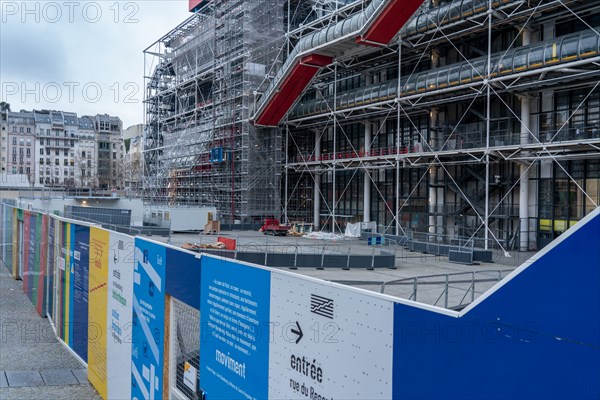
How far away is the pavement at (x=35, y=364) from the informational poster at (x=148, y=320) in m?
2.56

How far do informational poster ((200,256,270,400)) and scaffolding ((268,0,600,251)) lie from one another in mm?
20890

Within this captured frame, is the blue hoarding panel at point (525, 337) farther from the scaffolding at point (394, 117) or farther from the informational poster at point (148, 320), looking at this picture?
the scaffolding at point (394, 117)

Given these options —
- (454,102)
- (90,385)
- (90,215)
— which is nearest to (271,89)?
(454,102)

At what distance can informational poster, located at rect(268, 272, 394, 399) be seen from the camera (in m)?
Result: 3.59

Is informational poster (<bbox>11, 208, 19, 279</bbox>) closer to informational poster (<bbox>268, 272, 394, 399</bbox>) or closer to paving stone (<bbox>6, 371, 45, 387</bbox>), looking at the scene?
paving stone (<bbox>6, 371, 45, 387</bbox>)

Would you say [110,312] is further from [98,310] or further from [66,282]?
[66,282]

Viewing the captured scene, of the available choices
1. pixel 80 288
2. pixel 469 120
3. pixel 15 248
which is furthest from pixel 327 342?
pixel 469 120

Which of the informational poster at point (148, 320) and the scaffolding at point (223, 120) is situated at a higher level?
the scaffolding at point (223, 120)

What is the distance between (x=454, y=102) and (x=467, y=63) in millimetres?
3640

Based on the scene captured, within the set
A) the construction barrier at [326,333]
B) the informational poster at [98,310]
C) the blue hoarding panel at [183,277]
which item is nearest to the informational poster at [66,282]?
the informational poster at [98,310]

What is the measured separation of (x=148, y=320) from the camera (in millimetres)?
7133

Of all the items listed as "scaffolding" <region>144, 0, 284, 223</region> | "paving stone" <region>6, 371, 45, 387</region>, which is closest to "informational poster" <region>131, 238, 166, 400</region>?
"paving stone" <region>6, 371, 45, 387</region>

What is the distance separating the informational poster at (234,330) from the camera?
186 inches

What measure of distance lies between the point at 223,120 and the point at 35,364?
33.1 m
